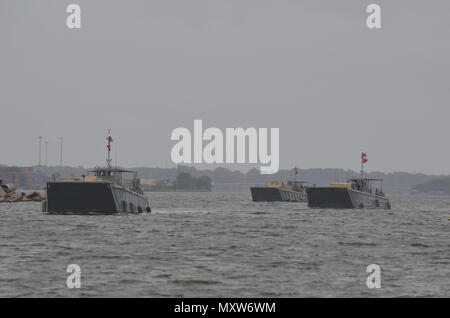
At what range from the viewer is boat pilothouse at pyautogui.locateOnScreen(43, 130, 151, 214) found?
227ft

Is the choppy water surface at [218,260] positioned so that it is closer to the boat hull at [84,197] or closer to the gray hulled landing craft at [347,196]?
the boat hull at [84,197]

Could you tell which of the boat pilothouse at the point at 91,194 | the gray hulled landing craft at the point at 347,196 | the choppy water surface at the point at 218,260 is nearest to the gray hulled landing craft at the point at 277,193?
the gray hulled landing craft at the point at 347,196

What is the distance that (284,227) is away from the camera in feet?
213

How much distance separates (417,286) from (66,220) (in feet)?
142

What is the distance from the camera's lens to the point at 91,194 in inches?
2763

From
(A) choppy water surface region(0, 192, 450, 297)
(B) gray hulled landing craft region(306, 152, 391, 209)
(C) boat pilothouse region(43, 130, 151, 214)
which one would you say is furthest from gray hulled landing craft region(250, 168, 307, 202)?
(A) choppy water surface region(0, 192, 450, 297)

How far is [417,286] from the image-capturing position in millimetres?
29656

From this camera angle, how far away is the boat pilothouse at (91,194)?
227 feet

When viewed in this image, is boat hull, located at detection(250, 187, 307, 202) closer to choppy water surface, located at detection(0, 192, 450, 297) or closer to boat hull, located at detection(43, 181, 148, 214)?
boat hull, located at detection(43, 181, 148, 214)

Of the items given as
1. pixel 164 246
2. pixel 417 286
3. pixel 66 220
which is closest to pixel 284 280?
pixel 417 286
